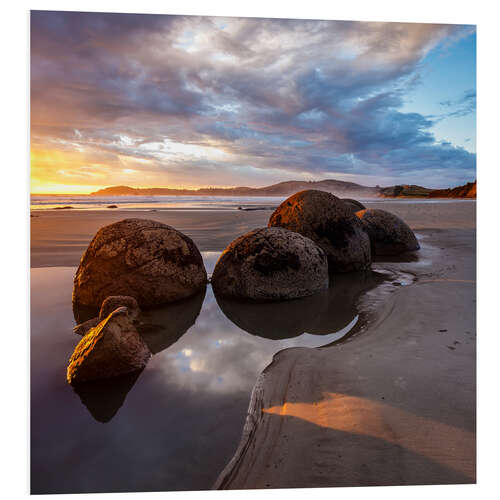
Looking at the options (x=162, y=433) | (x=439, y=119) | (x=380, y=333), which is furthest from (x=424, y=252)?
(x=162, y=433)

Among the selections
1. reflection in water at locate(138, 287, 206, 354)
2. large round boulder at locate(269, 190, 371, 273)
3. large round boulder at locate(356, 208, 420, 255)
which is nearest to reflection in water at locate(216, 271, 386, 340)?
reflection in water at locate(138, 287, 206, 354)

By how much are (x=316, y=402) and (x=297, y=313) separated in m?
1.56

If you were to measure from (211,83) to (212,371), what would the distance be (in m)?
2.47

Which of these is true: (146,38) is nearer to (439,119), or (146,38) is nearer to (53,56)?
(53,56)

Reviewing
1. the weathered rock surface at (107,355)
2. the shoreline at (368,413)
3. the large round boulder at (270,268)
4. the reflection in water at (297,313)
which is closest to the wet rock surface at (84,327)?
the weathered rock surface at (107,355)

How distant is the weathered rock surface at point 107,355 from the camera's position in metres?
2.24

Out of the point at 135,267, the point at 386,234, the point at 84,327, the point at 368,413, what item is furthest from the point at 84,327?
the point at 386,234

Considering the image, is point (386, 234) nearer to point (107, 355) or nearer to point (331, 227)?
point (331, 227)

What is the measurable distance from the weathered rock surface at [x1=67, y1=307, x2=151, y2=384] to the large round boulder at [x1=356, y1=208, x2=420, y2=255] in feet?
17.5

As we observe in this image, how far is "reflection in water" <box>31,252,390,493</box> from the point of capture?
1.64 meters

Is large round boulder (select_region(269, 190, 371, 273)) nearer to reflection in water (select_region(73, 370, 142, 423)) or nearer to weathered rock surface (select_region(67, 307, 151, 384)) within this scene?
weathered rock surface (select_region(67, 307, 151, 384))

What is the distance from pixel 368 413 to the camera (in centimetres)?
183

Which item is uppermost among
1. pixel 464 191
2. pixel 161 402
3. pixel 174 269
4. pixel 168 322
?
pixel 464 191

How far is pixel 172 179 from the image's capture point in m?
4.54
